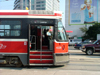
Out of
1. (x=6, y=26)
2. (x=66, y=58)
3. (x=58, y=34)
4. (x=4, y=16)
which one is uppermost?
(x=4, y=16)

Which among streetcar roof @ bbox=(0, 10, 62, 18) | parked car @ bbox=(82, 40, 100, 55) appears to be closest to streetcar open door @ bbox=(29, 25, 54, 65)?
streetcar roof @ bbox=(0, 10, 62, 18)

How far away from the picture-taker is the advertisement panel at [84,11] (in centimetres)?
5672

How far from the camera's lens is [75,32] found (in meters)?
65.9

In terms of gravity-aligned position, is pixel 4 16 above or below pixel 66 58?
above

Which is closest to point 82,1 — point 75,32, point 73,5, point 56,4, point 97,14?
point 73,5

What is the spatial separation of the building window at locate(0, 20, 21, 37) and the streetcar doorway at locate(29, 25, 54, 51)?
1.11 meters

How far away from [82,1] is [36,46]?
54.2 m

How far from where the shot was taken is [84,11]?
188 ft

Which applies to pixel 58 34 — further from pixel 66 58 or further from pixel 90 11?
pixel 90 11

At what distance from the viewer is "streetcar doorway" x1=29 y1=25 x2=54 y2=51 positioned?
780cm

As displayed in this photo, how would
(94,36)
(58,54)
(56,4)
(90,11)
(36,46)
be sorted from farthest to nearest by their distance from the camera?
(56,4) → (90,11) → (94,36) → (36,46) → (58,54)

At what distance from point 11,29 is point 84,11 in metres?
54.9

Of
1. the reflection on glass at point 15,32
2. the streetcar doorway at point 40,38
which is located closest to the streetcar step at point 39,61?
the streetcar doorway at point 40,38

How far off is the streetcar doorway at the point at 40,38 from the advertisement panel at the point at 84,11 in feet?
170
